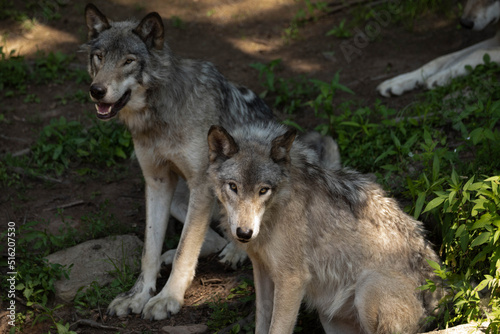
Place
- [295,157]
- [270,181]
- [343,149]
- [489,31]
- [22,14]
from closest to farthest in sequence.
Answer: [270,181] → [295,157] → [343,149] → [489,31] → [22,14]

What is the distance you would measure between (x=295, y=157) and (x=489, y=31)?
5.95m

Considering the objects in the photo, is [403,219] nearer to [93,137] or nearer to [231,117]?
[231,117]

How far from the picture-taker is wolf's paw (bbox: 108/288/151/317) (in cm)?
526

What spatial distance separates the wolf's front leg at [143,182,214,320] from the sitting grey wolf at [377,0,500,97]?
3506mm

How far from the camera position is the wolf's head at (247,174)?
3910mm

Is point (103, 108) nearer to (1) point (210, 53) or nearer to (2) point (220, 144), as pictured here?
(2) point (220, 144)

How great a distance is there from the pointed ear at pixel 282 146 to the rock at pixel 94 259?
231 centimetres

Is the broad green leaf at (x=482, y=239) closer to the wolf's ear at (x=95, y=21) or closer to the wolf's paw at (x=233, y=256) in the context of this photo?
the wolf's paw at (x=233, y=256)

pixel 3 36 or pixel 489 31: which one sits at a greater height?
pixel 489 31

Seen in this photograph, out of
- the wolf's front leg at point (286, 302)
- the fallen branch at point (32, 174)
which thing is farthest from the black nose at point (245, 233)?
the fallen branch at point (32, 174)

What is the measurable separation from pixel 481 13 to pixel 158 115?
5.01 metres

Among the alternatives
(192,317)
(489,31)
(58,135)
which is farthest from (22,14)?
(489,31)

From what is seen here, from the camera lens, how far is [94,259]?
18.8 feet

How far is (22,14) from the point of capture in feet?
32.2
